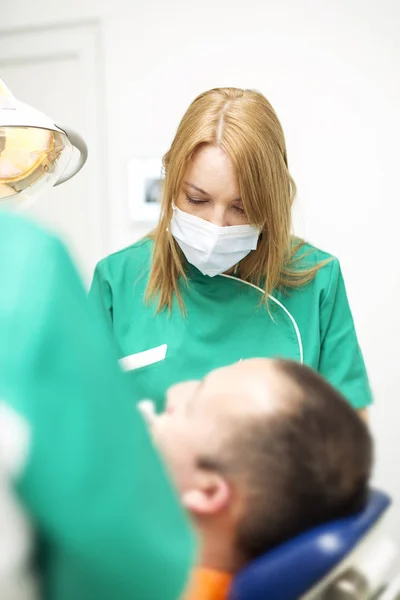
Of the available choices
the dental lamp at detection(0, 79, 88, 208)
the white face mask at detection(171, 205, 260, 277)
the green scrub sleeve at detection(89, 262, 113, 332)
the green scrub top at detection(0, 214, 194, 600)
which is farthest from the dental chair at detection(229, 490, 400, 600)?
the green scrub sleeve at detection(89, 262, 113, 332)

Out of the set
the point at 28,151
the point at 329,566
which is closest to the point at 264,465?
the point at 329,566

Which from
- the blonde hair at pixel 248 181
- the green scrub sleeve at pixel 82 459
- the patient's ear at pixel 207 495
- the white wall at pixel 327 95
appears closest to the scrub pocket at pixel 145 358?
the blonde hair at pixel 248 181

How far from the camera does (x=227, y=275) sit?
149 cm

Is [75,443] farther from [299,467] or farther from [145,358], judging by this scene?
[145,358]

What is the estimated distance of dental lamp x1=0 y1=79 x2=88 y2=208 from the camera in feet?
3.05

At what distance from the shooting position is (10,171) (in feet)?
3.35

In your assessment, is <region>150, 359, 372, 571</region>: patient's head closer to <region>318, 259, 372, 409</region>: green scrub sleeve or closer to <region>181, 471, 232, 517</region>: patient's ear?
<region>181, 471, 232, 517</region>: patient's ear

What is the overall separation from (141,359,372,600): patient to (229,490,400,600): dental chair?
23mm

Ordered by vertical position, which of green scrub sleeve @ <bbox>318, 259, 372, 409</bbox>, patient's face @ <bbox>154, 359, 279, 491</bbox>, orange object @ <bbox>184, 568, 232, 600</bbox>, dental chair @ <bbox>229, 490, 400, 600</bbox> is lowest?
green scrub sleeve @ <bbox>318, 259, 372, 409</bbox>

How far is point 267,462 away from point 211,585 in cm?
15

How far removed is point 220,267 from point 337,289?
0.28 meters

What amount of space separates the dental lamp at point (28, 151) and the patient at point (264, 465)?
1.67ft

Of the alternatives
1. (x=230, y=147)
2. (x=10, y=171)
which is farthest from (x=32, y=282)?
(x=230, y=147)

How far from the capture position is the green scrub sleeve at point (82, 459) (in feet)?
1.15
